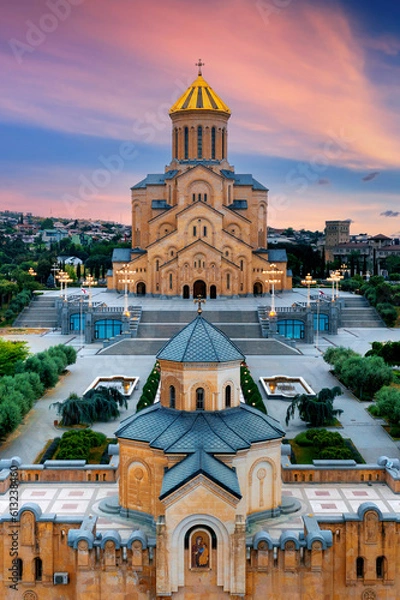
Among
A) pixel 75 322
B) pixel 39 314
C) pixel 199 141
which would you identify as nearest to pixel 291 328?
pixel 75 322

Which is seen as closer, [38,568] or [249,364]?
[38,568]

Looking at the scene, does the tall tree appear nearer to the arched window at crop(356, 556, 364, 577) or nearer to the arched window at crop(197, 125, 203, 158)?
the arched window at crop(356, 556, 364, 577)

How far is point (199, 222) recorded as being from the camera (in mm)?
59656

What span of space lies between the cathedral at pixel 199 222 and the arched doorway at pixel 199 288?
0.09m

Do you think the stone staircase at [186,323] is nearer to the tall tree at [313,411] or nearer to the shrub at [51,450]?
the tall tree at [313,411]

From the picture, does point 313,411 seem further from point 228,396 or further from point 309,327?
point 309,327

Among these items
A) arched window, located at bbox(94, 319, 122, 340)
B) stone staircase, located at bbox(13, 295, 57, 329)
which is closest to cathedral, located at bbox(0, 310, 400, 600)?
arched window, located at bbox(94, 319, 122, 340)

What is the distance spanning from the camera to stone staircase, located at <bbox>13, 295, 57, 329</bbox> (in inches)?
2240

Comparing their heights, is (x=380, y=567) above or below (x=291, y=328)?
below

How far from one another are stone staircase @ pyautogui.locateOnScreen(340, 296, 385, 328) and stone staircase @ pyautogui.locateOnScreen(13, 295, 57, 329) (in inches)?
957

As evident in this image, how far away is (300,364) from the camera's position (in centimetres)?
4034

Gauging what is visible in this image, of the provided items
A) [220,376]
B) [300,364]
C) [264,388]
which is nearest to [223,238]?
[300,364]

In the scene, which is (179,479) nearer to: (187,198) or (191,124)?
(187,198)

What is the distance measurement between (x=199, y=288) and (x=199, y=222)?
5711 millimetres
